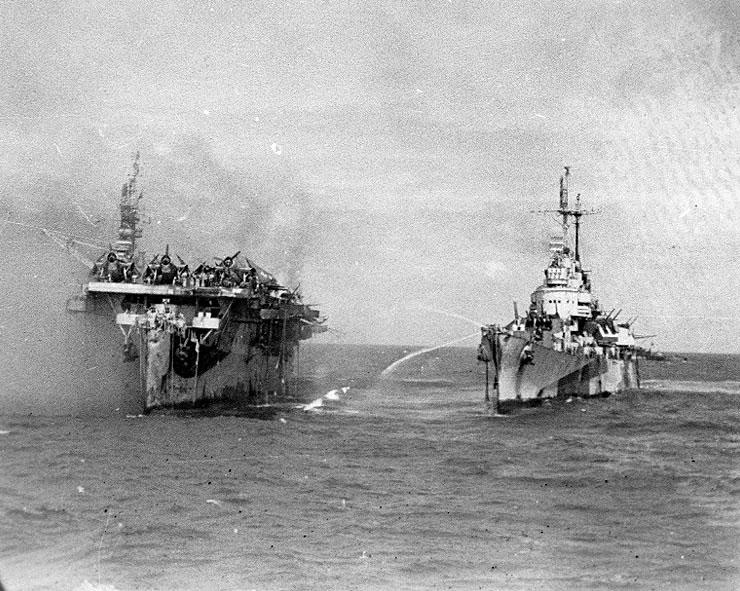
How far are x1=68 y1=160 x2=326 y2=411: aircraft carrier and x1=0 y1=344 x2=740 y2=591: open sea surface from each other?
3.98 metres

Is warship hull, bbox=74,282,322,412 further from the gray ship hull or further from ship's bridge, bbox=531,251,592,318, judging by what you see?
ship's bridge, bbox=531,251,592,318

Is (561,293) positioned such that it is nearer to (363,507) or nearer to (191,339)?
(191,339)

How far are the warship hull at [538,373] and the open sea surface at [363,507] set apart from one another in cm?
650

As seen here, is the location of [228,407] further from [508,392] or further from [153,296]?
[508,392]

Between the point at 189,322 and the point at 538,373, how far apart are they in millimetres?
15934

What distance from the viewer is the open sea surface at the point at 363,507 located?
1066cm

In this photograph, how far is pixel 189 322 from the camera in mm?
32469

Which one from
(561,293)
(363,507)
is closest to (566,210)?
(561,293)

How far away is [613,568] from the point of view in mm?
10836

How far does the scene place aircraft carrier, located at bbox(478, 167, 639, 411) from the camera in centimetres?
3438

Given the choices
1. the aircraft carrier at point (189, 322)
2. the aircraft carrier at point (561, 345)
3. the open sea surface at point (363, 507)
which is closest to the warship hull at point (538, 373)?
the aircraft carrier at point (561, 345)

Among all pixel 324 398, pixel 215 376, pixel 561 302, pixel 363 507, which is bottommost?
pixel 363 507

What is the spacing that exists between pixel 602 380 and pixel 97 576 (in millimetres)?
35446

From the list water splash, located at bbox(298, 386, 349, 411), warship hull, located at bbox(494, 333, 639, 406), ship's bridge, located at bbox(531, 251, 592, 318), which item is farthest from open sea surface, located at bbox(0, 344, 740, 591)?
ship's bridge, located at bbox(531, 251, 592, 318)
